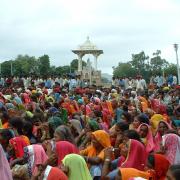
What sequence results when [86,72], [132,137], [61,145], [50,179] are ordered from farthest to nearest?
[86,72], [132,137], [61,145], [50,179]

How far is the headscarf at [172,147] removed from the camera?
7.37 metres

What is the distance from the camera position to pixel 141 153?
660 cm

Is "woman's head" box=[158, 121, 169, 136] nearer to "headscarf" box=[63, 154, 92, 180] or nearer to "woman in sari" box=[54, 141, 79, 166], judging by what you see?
"woman in sari" box=[54, 141, 79, 166]

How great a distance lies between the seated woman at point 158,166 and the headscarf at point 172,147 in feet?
5.47

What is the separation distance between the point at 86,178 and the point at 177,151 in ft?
7.62

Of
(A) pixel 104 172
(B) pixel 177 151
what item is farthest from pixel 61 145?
(B) pixel 177 151

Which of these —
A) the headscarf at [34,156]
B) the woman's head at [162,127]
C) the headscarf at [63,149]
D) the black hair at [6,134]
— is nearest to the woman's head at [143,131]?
the woman's head at [162,127]

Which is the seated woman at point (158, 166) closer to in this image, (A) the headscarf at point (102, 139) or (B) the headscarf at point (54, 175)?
(B) the headscarf at point (54, 175)

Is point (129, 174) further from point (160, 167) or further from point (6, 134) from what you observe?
point (6, 134)

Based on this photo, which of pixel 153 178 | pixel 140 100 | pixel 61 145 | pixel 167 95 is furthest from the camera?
pixel 167 95

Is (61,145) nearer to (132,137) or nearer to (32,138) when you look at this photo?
(132,137)

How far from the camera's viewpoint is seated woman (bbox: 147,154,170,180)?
5656mm

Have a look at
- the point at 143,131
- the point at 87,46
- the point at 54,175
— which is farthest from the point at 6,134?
the point at 87,46

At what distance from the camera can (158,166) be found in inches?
224
